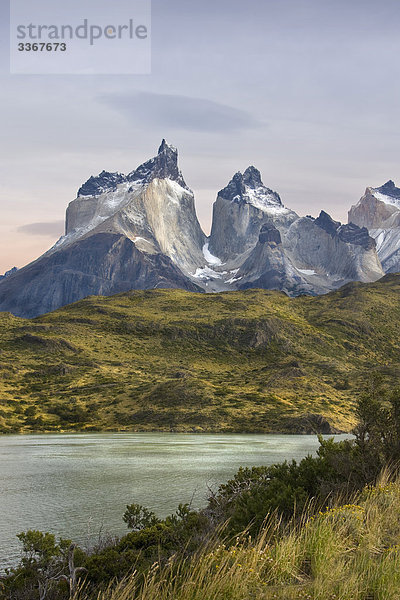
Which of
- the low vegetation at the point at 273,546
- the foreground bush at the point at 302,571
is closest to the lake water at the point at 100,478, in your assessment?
the low vegetation at the point at 273,546

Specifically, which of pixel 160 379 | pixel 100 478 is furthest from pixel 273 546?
pixel 160 379

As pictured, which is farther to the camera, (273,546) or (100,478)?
(100,478)

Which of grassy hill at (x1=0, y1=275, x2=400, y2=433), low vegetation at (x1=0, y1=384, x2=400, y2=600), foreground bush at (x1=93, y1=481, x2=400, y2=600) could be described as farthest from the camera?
grassy hill at (x1=0, y1=275, x2=400, y2=433)

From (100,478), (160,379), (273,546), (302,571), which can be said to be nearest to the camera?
(302,571)

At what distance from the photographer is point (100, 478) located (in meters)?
48.0

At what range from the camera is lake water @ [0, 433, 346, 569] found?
1193 inches

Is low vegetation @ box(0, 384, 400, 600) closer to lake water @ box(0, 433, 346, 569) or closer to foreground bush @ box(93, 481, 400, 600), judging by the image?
foreground bush @ box(93, 481, 400, 600)

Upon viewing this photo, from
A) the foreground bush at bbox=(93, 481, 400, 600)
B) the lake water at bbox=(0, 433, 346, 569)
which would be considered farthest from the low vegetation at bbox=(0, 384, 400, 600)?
the lake water at bbox=(0, 433, 346, 569)

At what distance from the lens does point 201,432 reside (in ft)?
364

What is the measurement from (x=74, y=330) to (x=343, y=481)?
170 m

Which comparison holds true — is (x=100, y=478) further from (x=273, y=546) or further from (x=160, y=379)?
(x=160, y=379)

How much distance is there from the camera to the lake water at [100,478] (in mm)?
30312

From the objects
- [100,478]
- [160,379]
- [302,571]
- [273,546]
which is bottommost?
[100,478]

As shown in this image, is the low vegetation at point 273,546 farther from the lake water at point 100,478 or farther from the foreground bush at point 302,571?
the lake water at point 100,478
